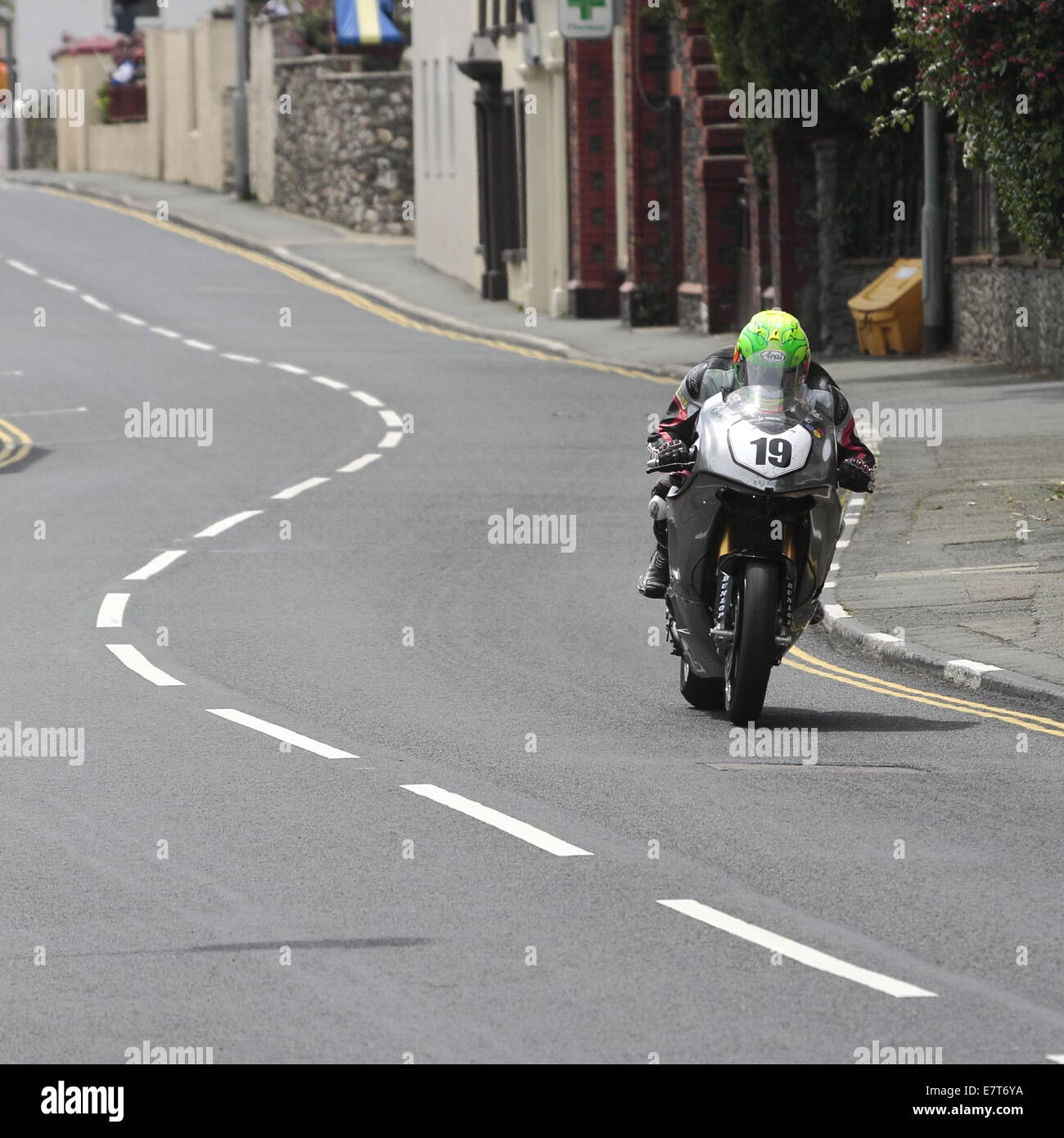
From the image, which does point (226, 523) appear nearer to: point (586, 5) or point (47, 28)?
point (586, 5)

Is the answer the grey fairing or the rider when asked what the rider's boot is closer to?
the rider

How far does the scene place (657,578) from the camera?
12273mm

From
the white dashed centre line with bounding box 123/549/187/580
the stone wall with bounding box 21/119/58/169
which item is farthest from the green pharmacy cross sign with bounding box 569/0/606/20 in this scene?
the stone wall with bounding box 21/119/58/169

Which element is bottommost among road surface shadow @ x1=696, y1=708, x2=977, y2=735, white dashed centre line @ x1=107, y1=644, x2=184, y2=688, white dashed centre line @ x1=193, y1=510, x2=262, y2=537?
road surface shadow @ x1=696, y1=708, x2=977, y2=735

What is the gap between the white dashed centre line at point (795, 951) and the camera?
714 centimetres

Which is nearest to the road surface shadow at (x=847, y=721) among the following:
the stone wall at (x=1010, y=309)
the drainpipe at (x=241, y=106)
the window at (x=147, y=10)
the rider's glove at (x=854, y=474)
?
the rider's glove at (x=854, y=474)

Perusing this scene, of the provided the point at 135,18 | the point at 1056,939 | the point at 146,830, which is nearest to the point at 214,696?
the point at 146,830

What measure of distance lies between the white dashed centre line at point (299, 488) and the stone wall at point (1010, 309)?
926cm

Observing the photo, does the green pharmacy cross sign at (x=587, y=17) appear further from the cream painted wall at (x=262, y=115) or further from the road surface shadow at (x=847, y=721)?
the road surface shadow at (x=847, y=721)

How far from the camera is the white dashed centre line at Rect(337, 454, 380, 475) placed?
909 inches

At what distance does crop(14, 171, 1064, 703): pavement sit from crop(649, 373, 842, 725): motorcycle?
157 centimetres

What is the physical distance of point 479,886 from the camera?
8.45 metres

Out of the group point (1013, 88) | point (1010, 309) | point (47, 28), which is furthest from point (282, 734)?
point (47, 28)
